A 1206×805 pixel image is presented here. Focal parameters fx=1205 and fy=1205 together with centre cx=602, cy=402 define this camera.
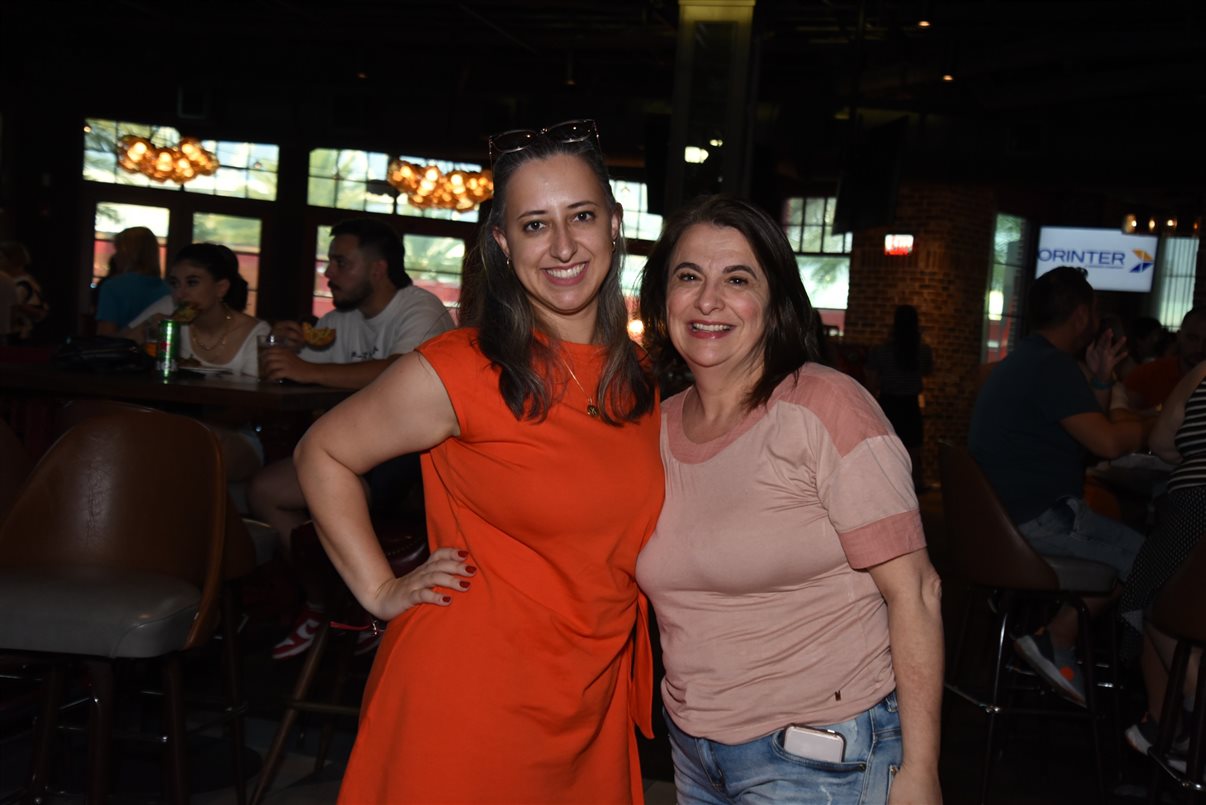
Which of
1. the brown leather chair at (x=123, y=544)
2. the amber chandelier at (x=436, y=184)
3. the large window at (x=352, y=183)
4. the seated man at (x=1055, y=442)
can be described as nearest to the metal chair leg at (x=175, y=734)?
the brown leather chair at (x=123, y=544)

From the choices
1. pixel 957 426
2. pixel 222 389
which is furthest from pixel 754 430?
pixel 957 426

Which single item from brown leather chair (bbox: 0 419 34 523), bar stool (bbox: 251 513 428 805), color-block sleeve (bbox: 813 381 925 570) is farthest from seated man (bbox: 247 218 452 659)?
color-block sleeve (bbox: 813 381 925 570)

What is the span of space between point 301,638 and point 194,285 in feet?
4.51

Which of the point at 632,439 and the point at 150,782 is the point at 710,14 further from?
the point at 632,439

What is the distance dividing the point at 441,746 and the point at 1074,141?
360 inches

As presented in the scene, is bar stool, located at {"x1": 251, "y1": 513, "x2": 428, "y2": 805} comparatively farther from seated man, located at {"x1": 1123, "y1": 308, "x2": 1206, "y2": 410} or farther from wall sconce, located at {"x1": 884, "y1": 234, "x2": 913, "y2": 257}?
wall sconce, located at {"x1": 884, "y1": 234, "x2": 913, "y2": 257}

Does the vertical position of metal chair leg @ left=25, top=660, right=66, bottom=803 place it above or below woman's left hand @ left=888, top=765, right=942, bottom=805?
below

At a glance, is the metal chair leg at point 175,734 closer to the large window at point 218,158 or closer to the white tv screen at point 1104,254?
the large window at point 218,158

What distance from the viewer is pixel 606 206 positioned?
5.82ft

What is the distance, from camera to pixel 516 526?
161 centimetres

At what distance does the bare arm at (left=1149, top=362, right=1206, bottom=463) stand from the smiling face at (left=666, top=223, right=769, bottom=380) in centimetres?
229

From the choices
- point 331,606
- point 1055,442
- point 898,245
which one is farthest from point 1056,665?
point 898,245

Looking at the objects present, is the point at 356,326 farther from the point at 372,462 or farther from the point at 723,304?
the point at 723,304

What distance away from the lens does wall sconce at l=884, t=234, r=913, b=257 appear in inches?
449
